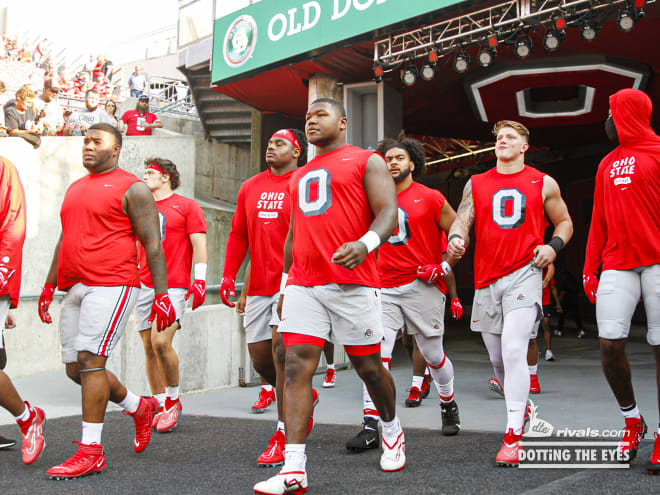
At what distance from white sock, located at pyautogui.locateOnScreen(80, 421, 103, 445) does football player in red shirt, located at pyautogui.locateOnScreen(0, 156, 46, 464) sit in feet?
1.67

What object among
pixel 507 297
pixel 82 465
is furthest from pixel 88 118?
pixel 507 297

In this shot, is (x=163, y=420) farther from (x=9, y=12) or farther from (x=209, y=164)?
(x=9, y=12)

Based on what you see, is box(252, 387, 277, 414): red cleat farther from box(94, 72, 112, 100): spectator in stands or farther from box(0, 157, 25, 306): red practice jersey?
box(94, 72, 112, 100): spectator in stands

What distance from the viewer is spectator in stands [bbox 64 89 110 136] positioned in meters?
13.6

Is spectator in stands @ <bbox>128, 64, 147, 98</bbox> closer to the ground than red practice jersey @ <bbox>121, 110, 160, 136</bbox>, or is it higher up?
higher up

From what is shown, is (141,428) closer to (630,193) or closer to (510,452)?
(510,452)

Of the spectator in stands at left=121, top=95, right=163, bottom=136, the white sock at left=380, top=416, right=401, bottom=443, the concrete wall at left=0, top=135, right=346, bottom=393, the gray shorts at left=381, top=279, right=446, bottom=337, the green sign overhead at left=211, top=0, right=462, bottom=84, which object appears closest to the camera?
the white sock at left=380, top=416, right=401, bottom=443

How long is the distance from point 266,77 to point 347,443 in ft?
33.0

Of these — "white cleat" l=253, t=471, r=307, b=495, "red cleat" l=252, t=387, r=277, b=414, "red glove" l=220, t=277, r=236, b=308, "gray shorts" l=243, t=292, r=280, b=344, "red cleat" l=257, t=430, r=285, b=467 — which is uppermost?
"red glove" l=220, t=277, r=236, b=308

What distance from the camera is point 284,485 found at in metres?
3.30

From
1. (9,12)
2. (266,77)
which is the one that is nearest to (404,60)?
(266,77)

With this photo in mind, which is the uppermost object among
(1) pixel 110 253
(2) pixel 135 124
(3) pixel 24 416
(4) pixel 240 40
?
(4) pixel 240 40

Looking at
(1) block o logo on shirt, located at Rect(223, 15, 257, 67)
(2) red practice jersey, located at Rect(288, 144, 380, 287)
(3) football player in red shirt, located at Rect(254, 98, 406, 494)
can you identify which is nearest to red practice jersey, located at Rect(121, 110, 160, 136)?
(1) block o logo on shirt, located at Rect(223, 15, 257, 67)

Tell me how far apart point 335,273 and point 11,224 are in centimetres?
225
